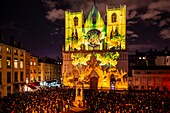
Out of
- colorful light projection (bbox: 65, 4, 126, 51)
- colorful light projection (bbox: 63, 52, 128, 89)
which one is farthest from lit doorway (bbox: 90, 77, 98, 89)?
colorful light projection (bbox: 65, 4, 126, 51)

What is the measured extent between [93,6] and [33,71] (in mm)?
26753

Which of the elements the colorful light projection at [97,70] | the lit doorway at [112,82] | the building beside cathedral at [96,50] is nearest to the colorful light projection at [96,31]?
the building beside cathedral at [96,50]

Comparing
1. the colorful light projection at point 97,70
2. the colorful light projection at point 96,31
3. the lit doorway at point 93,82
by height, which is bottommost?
the lit doorway at point 93,82

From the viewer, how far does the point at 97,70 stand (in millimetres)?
48781

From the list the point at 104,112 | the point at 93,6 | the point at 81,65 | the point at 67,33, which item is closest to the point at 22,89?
the point at 81,65

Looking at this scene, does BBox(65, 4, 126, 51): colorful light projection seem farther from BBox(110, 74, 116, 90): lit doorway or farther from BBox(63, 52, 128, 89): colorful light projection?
BBox(110, 74, 116, 90): lit doorway

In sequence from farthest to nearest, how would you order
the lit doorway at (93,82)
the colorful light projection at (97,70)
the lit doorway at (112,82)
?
the lit doorway at (93,82)
the lit doorway at (112,82)
the colorful light projection at (97,70)

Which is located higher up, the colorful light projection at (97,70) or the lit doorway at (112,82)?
the colorful light projection at (97,70)

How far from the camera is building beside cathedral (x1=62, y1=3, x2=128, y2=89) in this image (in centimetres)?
4881

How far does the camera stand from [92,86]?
52656 millimetres

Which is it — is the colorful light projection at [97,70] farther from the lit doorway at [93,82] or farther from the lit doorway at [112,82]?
the lit doorway at [93,82]

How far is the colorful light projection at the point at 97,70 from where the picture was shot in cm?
4728

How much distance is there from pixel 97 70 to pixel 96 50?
666cm

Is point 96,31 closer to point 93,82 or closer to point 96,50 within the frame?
point 96,50
